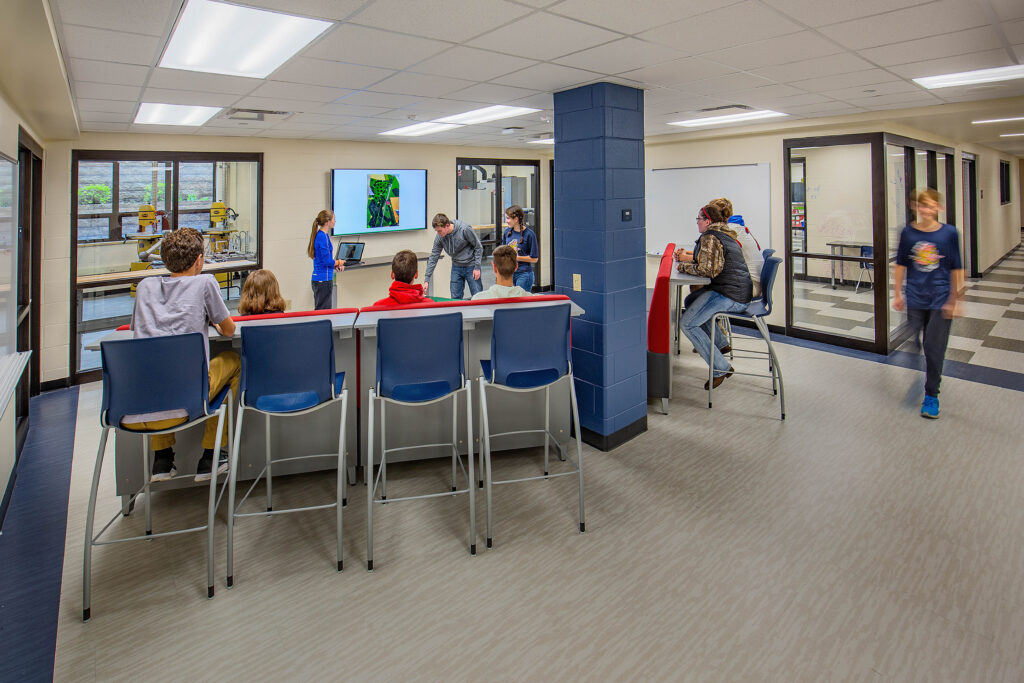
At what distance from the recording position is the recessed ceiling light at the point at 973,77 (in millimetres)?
3850

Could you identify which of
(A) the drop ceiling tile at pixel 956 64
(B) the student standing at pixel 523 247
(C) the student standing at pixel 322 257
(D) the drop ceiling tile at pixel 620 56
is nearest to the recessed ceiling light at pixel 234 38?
(D) the drop ceiling tile at pixel 620 56

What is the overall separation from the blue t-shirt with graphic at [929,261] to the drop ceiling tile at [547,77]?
8.36 feet

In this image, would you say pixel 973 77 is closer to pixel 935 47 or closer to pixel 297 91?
pixel 935 47

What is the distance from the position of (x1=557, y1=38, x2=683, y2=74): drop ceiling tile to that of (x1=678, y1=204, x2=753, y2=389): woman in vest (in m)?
→ 1.52

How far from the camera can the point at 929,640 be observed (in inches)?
79.0

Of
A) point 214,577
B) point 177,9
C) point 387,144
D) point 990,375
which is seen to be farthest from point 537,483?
point 387,144

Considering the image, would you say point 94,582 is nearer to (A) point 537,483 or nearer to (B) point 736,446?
(A) point 537,483

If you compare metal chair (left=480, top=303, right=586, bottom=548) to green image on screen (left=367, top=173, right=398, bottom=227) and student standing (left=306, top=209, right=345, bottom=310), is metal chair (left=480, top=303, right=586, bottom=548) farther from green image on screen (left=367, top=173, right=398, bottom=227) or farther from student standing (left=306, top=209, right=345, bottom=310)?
green image on screen (left=367, top=173, right=398, bottom=227)

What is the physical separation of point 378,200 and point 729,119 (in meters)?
4.33

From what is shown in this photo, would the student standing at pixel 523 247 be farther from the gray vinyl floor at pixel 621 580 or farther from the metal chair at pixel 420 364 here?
the metal chair at pixel 420 364

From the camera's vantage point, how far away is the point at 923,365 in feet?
17.8

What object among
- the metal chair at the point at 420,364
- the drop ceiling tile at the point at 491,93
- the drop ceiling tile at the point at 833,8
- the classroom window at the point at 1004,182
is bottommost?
the metal chair at the point at 420,364

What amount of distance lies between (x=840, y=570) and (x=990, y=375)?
391cm

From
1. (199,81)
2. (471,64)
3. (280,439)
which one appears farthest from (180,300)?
(471,64)
